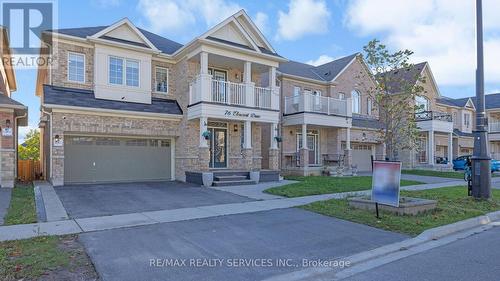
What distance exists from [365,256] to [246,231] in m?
2.59

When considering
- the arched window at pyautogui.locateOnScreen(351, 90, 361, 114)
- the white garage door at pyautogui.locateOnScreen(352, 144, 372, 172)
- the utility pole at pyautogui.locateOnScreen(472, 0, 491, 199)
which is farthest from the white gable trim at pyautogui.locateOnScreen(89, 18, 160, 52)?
the white garage door at pyautogui.locateOnScreen(352, 144, 372, 172)

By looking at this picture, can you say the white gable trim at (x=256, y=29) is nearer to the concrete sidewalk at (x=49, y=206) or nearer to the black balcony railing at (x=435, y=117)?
the concrete sidewalk at (x=49, y=206)

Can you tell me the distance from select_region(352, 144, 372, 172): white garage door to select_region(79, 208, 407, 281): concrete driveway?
63.0ft

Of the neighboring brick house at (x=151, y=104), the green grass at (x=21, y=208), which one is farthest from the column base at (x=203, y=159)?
the green grass at (x=21, y=208)

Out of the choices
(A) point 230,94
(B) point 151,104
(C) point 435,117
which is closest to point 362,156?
(C) point 435,117

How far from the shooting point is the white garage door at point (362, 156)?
1084 inches

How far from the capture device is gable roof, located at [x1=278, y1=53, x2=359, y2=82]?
2493cm

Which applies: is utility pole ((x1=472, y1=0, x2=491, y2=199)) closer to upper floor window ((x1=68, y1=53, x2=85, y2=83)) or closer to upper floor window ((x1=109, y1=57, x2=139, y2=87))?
upper floor window ((x1=109, y1=57, x2=139, y2=87))

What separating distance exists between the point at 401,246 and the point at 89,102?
14.0 metres

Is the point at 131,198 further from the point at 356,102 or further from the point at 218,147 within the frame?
the point at 356,102

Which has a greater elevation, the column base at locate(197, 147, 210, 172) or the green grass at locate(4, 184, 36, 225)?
the column base at locate(197, 147, 210, 172)

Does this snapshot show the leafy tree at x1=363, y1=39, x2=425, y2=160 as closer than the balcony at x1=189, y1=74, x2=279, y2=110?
Yes

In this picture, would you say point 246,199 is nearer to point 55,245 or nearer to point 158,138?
point 55,245

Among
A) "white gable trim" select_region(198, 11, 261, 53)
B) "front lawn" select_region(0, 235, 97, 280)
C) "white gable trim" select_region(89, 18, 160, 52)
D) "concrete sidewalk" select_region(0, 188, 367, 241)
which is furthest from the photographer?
"white gable trim" select_region(198, 11, 261, 53)
